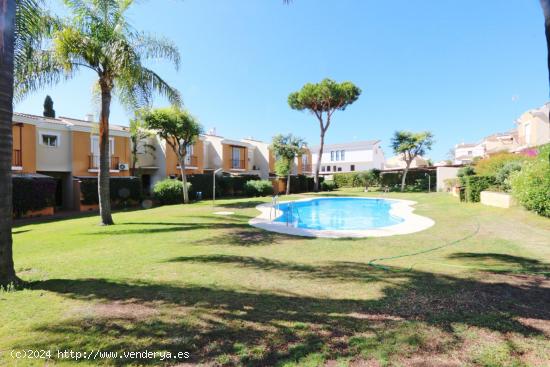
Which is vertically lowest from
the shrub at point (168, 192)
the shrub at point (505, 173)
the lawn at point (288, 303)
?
the lawn at point (288, 303)

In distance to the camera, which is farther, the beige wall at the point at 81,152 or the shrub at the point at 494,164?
the beige wall at the point at 81,152

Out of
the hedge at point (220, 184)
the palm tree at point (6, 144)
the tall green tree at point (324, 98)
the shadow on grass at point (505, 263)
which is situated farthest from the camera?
the tall green tree at point (324, 98)

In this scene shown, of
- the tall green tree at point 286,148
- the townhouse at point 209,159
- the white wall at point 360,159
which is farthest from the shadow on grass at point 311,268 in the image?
the white wall at point 360,159

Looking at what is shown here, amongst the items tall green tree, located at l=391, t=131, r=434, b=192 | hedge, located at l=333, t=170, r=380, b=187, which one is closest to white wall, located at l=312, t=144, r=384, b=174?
hedge, located at l=333, t=170, r=380, b=187

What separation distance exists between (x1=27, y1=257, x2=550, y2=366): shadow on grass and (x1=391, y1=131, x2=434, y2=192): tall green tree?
3396cm

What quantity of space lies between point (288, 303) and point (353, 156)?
2234 inches

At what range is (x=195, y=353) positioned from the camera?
9.57 feet

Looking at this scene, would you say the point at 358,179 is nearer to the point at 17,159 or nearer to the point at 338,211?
the point at 338,211

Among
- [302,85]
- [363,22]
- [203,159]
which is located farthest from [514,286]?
[302,85]

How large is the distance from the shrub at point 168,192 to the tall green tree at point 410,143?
27943mm

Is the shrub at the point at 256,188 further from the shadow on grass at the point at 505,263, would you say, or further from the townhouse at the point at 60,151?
the shadow on grass at the point at 505,263

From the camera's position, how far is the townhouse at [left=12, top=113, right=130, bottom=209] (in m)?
18.6

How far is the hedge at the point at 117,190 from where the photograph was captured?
66.7 ft

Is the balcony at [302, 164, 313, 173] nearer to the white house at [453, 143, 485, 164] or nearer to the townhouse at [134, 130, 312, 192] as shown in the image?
the townhouse at [134, 130, 312, 192]
